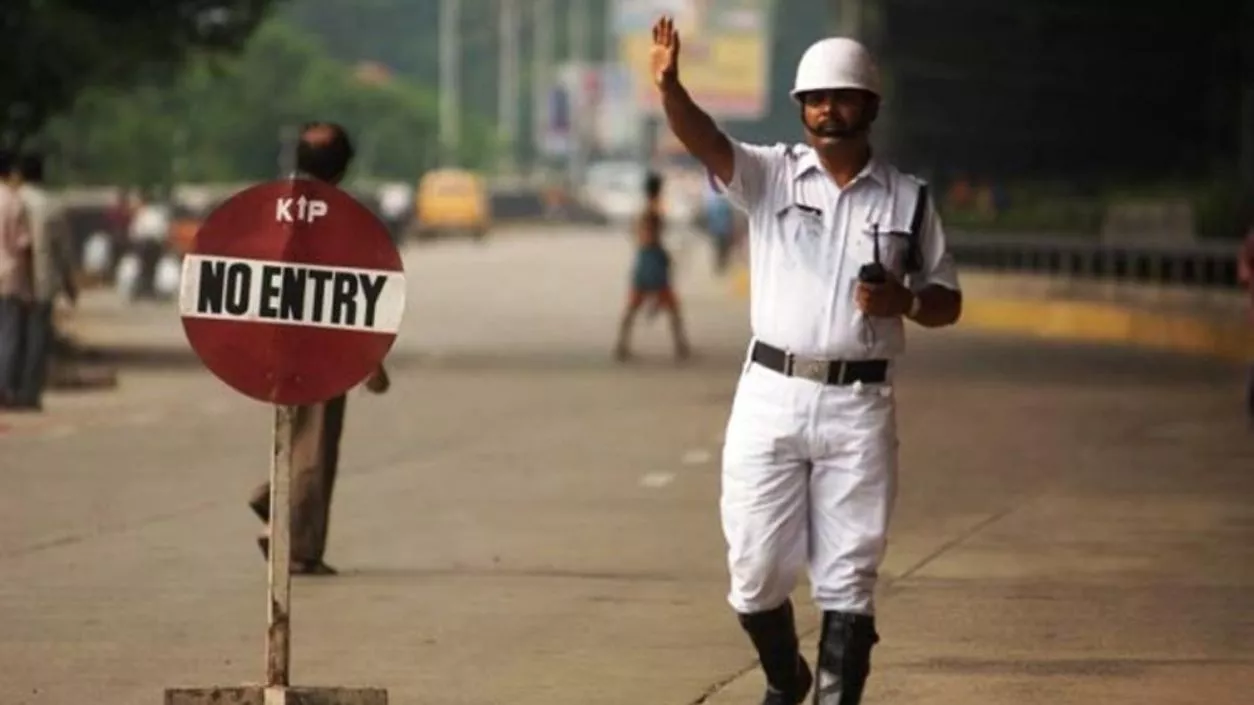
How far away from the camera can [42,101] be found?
98.8ft

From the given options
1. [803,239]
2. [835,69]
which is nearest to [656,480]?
[803,239]

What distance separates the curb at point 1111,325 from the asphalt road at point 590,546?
3.93 meters

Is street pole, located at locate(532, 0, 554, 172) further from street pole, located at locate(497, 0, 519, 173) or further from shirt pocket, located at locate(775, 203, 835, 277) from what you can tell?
shirt pocket, located at locate(775, 203, 835, 277)

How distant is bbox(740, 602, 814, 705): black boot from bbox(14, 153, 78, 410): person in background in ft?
46.7

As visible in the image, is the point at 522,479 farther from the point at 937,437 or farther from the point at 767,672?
the point at 767,672

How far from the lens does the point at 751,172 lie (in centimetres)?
975

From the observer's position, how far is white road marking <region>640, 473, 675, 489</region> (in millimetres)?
19047

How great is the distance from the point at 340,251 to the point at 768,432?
134 cm

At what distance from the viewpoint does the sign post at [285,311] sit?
10.2m

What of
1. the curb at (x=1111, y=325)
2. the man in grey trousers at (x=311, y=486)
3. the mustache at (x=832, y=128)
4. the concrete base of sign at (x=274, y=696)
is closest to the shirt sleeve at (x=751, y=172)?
the mustache at (x=832, y=128)

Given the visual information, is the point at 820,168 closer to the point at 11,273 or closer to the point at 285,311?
the point at 285,311

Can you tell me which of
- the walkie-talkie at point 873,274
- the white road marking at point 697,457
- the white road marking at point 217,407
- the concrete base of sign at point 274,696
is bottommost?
the white road marking at point 217,407

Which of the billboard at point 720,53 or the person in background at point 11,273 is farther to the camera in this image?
the billboard at point 720,53

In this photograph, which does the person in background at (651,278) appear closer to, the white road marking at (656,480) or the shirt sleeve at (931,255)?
the white road marking at (656,480)
